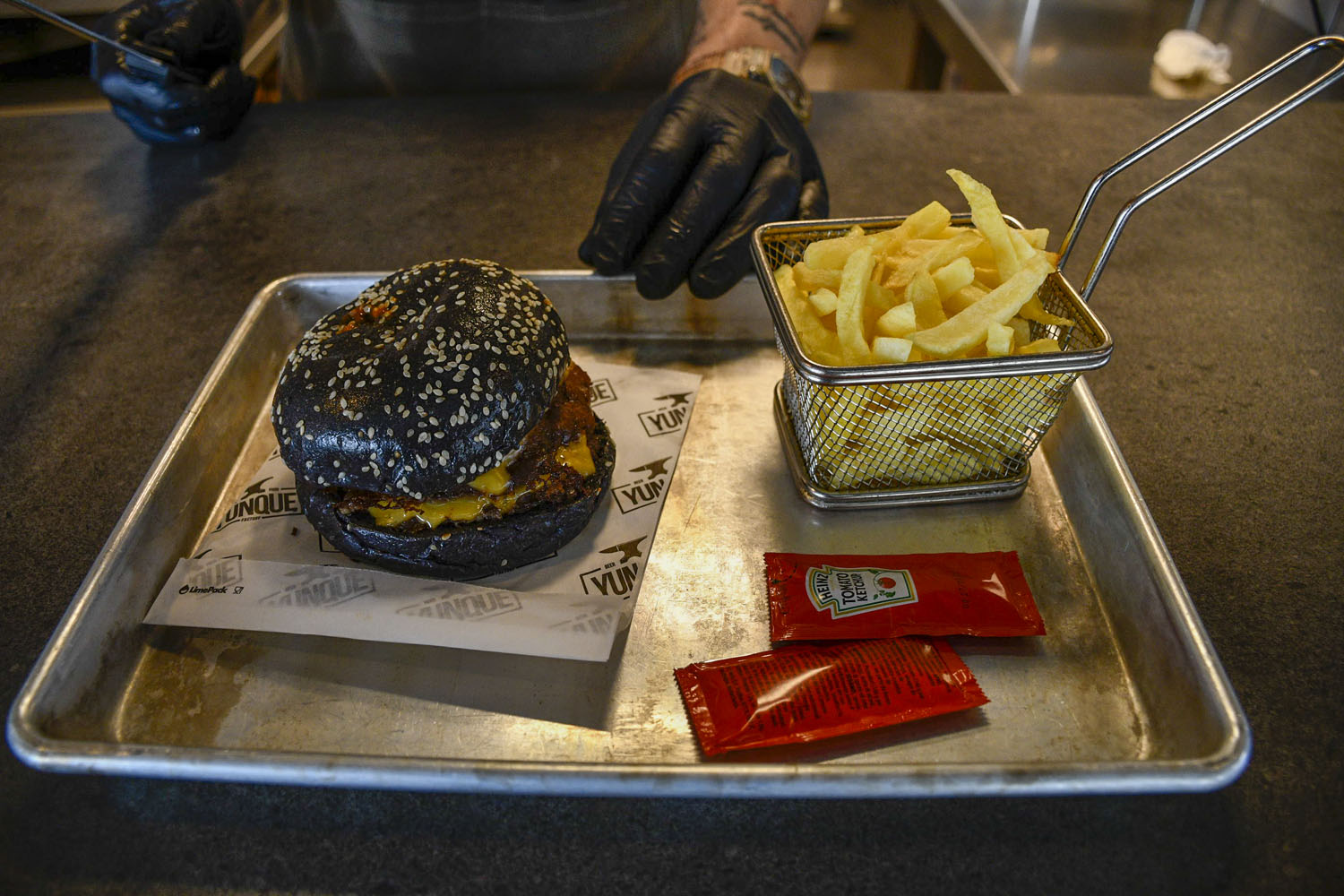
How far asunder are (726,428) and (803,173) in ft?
2.69

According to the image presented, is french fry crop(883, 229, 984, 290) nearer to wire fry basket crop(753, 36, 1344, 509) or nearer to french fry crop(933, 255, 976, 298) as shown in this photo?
french fry crop(933, 255, 976, 298)

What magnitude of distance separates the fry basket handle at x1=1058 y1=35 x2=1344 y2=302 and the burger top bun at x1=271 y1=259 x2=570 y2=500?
1.03 m

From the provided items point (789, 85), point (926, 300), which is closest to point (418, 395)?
point (926, 300)

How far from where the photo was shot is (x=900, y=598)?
142 cm

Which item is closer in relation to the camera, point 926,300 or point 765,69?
point 926,300

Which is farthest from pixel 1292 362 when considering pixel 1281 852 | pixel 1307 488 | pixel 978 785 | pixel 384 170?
pixel 384 170

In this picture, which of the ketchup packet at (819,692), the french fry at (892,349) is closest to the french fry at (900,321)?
the french fry at (892,349)

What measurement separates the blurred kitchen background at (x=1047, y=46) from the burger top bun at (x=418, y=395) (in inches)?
89.2

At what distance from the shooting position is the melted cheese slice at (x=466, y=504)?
1.45 meters

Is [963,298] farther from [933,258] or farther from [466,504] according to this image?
[466,504]

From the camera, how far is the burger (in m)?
1.37

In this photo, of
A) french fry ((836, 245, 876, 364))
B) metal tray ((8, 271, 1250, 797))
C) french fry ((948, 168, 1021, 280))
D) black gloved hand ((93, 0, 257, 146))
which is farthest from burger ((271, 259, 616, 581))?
black gloved hand ((93, 0, 257, 146))

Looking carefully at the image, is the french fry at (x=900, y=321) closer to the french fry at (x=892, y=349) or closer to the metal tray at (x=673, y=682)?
the french fry at (x=892, y=349)

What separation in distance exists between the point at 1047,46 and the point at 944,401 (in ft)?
12.6
